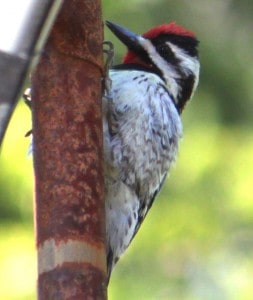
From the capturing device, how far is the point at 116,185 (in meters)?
3.99

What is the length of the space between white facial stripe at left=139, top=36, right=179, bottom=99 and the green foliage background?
945mm

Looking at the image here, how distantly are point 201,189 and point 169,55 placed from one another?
4.28ft

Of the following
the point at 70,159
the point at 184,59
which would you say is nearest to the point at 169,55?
the point at 184,59

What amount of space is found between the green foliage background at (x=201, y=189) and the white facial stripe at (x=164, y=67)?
0.94 meters

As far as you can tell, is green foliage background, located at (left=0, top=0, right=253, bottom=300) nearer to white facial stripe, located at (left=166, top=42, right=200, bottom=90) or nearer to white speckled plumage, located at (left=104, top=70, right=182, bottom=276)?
white facial stripe, located at (left=166, top=42, right=200, bottom=90)

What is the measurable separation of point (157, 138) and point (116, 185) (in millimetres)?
214

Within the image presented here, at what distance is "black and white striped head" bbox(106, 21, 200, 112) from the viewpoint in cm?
446

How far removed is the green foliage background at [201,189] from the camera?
5637 millimetres

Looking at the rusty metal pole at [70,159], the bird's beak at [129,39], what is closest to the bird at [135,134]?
the bird's beak at [129,39]

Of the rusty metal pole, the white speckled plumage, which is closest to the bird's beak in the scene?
the white speckled plumage

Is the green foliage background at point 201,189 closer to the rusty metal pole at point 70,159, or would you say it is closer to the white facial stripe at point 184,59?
the white facial stripe at point 184,59

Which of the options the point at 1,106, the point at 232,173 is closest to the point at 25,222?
the point at 232,173

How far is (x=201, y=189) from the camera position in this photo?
570cm

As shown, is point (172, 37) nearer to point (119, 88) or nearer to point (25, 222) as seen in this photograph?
A: point (119, 88)
